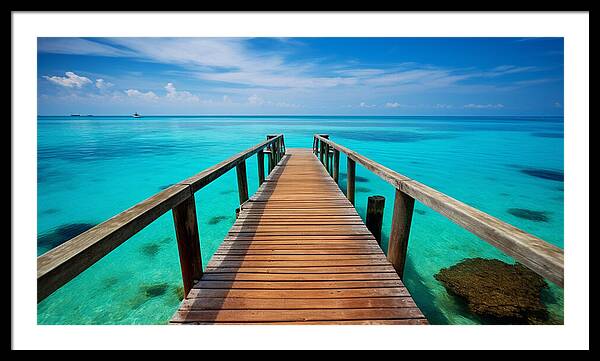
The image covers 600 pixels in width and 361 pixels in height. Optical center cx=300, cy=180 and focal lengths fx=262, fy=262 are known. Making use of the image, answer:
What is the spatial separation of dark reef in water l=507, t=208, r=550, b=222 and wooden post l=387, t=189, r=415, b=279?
9112mm

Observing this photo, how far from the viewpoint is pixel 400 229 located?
8.56ft

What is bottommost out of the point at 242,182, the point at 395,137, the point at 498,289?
the point at 498,289

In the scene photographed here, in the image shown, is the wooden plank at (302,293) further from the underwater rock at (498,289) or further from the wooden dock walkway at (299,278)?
the underwater rock at (498,289)

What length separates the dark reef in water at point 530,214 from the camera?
348 inches

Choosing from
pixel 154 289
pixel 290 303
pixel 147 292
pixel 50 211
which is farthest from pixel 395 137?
pixel 290 303

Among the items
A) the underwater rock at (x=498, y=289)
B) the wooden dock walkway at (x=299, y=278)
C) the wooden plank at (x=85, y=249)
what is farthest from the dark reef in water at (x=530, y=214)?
the wooden plank at (x=85, y=249)

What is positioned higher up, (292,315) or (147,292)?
(292,315)

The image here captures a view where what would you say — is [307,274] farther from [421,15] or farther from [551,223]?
[551,223]

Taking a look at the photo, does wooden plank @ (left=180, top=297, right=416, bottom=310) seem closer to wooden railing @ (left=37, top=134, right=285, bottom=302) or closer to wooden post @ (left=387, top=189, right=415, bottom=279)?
wooden railing @ (left=37, top=134, right=285, bottom=302)

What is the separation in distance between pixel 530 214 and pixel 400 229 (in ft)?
32.2

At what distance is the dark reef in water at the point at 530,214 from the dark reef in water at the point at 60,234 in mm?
14379

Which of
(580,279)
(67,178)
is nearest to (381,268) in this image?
(580,279)

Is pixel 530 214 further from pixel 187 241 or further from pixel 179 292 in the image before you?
pixel 187 241

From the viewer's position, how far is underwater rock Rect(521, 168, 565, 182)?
14712 millimetres
